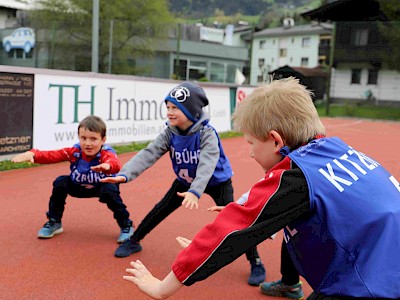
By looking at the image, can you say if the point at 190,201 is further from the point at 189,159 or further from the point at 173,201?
the point at 173,201

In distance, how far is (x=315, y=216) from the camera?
162 centimetres

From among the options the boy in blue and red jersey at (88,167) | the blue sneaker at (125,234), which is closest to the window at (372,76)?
the blue sneaker at (125,234)

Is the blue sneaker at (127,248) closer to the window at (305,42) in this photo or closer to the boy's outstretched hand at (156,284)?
the boy's outstretched hand at (156,284)

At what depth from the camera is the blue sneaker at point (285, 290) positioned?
3.37 m

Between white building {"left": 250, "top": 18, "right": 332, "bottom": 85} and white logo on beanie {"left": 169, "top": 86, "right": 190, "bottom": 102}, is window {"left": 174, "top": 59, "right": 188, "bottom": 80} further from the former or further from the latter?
white building {"left": 250, "top": 18, "right": 332, "bottom": 85}

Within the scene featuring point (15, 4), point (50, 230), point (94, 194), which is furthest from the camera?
point (15, 4)

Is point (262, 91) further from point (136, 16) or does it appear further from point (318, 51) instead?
point (318, 51)

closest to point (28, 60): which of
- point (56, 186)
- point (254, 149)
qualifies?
point (56, 186)

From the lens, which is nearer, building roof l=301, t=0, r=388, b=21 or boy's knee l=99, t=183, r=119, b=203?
boy's knee l=99, t=183, r=119, b=203

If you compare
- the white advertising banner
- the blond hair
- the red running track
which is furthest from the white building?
the blond hair

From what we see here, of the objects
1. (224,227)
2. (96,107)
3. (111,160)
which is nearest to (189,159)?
(111,160)

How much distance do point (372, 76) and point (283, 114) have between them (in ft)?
126

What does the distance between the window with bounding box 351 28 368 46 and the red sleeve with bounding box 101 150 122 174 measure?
88.4ft

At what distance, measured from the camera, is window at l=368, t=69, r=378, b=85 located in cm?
3688
